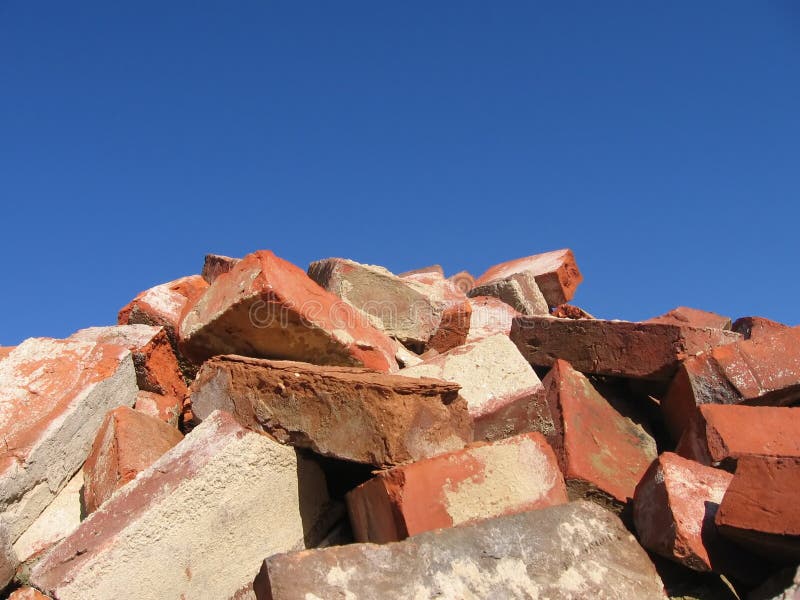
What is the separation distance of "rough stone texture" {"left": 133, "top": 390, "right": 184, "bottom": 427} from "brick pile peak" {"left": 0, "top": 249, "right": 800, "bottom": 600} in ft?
0.04

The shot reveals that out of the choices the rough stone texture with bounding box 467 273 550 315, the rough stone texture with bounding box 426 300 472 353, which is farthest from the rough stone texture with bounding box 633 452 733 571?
the rough stone texture with bounding box 467 273 550 315

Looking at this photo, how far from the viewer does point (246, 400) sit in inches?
117

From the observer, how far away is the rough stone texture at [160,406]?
3.77 metres

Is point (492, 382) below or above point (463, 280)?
below

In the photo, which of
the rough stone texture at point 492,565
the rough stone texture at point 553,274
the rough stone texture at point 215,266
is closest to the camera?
the rough stone texture at point 492,565

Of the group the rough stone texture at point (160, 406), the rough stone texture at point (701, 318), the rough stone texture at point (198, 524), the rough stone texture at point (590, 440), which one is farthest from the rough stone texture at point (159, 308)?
the rough stone texture at point (701, 318)

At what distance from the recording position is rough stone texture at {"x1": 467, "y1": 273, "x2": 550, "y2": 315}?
588 cm

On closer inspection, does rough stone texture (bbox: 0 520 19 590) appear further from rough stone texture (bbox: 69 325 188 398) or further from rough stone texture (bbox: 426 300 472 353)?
rough stone texture (bbox: 426 300 472 353)

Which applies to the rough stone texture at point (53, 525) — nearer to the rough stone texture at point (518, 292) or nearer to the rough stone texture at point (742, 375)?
the rough stone texture at point (742, 375)

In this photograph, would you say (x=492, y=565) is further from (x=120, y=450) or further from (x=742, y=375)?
→ (x=742, y=375)

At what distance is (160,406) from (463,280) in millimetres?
3559

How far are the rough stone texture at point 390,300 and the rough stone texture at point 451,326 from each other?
0.12 feet

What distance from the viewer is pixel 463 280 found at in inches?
267

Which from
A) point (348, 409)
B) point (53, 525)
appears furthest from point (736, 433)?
point (53, 525)
